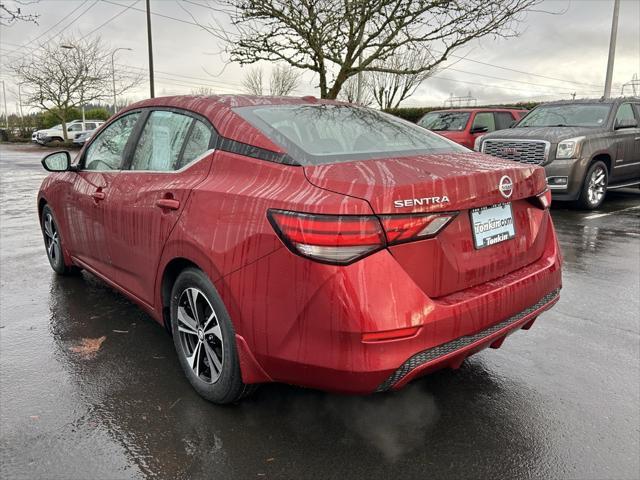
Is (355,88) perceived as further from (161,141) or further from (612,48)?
(161,141)

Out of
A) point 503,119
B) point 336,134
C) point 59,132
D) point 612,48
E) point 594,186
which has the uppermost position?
point 612,48

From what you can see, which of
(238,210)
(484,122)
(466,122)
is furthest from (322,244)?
(484,122)

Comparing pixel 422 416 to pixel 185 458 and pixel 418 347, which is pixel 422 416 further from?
pixel 185 458

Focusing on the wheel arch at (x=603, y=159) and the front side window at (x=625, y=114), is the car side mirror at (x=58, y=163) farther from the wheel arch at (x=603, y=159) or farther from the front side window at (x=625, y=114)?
A: the front side window at (x=625, y=114)

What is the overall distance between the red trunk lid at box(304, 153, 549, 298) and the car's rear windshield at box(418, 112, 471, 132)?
1104cm

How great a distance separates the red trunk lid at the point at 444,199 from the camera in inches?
84.4

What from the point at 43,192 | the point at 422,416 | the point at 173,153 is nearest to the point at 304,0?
the point at 43,192

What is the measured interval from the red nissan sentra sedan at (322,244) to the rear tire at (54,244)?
5.76 feet

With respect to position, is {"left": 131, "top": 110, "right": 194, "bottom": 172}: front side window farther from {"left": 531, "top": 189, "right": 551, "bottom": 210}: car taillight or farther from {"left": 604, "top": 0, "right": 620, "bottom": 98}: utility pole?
{"left": 604, "top": 0, "right": 620, "bottom": 98}: utility pole

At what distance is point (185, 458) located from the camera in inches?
92.5

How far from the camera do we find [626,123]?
976cm

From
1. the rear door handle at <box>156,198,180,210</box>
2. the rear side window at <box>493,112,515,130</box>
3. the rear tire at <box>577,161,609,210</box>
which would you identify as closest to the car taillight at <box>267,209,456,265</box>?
the rear door handle at <box>156,198,180,210</box>

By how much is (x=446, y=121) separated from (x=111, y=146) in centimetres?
1110

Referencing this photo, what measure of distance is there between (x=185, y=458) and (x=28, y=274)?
3.62m
